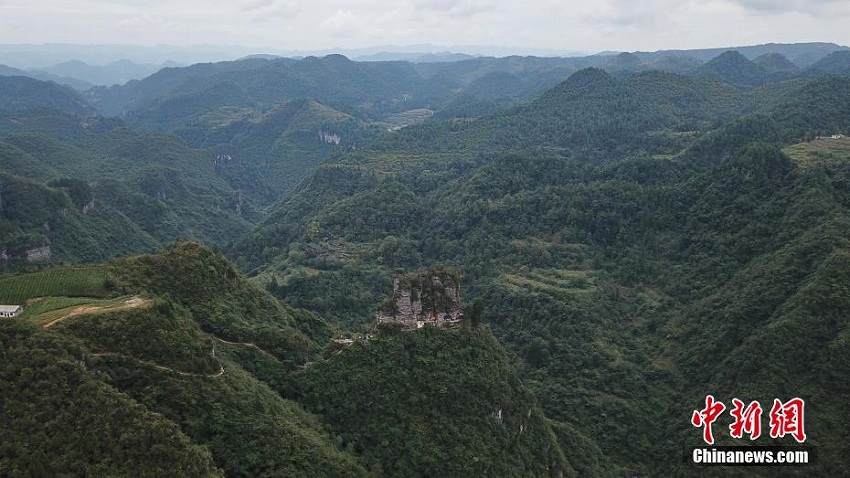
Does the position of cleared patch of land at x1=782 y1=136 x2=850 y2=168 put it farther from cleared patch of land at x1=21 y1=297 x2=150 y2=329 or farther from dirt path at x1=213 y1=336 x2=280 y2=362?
cleared patch of land at x1=21 y1=297 x2=150 y2=329

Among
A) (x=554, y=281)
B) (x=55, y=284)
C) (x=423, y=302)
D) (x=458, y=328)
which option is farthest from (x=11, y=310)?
(x=554, y=281)

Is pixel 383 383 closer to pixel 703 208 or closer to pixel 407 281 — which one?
pixel 407 281

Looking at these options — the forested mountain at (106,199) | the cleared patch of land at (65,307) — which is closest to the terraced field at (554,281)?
the cleared patch of land at (65,307)

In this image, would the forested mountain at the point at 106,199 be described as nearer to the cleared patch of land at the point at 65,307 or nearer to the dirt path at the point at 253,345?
the cleared patch of land at the point at 65,307

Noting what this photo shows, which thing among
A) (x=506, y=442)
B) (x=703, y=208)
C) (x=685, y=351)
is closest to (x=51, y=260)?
(x=506, y=442)

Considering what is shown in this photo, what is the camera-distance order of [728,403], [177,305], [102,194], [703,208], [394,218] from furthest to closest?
[102,194] < [394,218] < [703,208] < [728,403] < [177,305]

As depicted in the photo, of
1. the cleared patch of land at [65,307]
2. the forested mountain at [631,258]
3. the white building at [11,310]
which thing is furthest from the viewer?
the forested mountain at [631,258]

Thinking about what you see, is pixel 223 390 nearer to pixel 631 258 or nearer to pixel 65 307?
pixel 65 307
